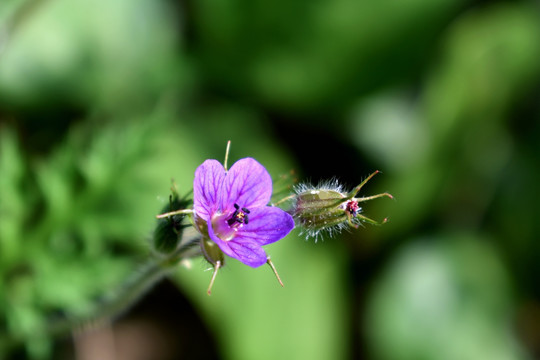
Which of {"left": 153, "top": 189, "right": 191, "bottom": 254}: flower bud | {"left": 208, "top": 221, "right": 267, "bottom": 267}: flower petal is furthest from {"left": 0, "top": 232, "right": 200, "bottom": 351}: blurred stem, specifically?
{"left": 208, "top": 221, "right": 267, "bottom": 267}: flower petal

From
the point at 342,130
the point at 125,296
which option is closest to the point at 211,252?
the point at 125,296

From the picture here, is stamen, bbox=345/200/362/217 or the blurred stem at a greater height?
stamen, bbox=345/200/362/217

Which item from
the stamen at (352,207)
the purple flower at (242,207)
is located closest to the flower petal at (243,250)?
the purple flower at (242,207)

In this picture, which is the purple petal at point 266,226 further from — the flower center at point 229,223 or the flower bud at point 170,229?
the flower bud at point 170,229

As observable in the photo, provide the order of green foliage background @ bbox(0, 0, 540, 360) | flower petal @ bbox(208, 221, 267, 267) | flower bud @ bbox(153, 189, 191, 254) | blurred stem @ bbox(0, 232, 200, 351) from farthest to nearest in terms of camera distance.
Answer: green foliage background @ bbox(0, 0, 540, 360) → blurred stem @ bbox(0, 232, 200, 351) → flower bud @ bbox(153, 189, 191, 254) → flower petal @ bbox(208, 221, 267, 267)

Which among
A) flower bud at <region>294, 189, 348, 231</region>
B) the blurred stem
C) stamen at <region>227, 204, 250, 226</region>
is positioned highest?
flower bud at <region>294, 189, 348, 231</region>

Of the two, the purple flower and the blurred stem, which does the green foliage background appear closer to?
the blurred stem

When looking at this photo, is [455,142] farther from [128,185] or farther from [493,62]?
[128,185]
